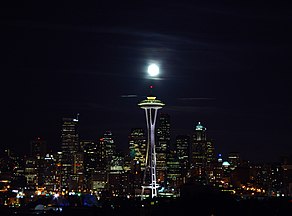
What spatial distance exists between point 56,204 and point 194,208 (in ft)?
182

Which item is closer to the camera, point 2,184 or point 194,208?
point 194,208

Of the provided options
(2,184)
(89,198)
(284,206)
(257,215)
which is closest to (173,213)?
(257,215)

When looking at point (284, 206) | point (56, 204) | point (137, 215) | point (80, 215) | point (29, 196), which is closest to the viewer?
point (284, 206)

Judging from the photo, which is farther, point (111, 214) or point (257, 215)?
point (111, 214)

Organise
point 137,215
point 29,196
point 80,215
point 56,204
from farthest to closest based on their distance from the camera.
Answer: point 29,196 < point 56,204 < point 80,215 < point 137,215

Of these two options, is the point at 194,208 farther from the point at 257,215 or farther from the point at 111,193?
the point at 111,193

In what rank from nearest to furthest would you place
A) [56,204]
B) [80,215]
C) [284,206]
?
[284,206] → [80,215] → [56,204]

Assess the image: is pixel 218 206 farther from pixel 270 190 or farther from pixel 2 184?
pixel 2 184

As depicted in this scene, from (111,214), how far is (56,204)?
3293cm

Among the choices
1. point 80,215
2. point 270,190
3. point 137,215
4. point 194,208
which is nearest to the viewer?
point 194,208

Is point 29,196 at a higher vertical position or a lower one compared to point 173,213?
higher

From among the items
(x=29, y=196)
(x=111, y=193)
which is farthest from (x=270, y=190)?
(x=29, y=196)

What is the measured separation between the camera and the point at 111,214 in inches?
4139

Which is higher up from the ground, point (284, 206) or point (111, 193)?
point (111, 193)
